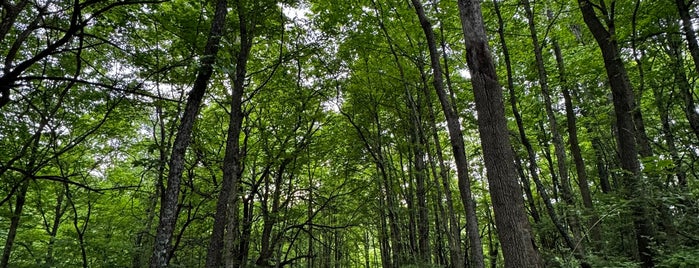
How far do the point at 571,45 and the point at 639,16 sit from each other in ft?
17.6

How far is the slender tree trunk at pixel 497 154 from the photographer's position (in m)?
3.25

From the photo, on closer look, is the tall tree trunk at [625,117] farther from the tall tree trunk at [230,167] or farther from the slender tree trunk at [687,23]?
the tall tree trunk at [230,167]

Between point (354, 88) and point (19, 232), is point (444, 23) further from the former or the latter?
point (19, 232)

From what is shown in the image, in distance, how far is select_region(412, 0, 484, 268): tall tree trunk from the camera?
5434 millimetres

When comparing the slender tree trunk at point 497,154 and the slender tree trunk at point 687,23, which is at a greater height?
the slender tree trunk at point 687,23

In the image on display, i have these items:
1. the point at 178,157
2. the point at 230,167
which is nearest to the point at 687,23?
the point at 230,167

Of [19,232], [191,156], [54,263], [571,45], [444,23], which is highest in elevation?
[571,45]

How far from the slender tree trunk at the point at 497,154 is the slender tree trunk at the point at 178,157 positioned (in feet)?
11.5

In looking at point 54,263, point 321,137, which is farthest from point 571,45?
point 54,263

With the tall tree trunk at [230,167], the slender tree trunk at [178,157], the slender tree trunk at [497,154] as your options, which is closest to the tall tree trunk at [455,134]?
the slender tree trunk at [497,154]

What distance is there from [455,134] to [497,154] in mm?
1885

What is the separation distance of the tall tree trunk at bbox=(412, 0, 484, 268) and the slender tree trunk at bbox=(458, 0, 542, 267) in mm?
1744

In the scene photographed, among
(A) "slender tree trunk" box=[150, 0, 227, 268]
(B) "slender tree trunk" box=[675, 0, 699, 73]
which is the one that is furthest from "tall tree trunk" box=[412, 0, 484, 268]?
(B) "slender tree trunk" box=[675, 0, 699, 73]

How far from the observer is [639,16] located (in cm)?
795
